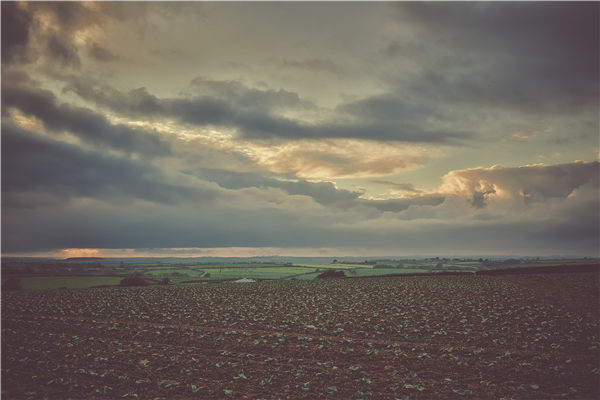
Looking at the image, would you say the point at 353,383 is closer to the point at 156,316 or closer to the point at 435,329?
the point at 435,329

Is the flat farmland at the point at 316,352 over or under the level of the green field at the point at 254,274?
over

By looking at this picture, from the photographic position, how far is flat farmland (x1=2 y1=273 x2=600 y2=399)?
50.5 feet

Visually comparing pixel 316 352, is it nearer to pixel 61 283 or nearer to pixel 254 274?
pixel 61 283

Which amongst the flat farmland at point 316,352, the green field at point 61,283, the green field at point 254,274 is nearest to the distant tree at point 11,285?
the green field at point 61,283

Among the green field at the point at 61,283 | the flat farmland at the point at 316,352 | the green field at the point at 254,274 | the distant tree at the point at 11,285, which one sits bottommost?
the green field at the point at 254,274

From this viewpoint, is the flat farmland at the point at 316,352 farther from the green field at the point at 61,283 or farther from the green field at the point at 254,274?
the green field at the point at 254,274

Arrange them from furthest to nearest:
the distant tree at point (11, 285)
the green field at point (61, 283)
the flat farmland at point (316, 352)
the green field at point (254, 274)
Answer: the green field at point (254, 274), the green field at point (61, 283), the distant tree at point (11, 285), the flat farmland at point (316, 352)

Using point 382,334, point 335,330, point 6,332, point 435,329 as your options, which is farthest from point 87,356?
point 435,329

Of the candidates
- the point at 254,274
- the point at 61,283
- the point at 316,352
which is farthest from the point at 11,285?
the point at 316,352

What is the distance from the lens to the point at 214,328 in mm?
27062

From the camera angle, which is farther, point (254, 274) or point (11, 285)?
point (254, 274)

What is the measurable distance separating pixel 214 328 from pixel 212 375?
1030cm

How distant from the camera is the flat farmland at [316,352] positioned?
15.4 meters

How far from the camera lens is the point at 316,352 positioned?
66.5 ft
